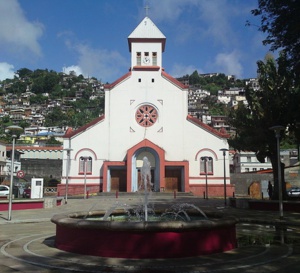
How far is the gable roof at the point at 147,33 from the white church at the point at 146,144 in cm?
362

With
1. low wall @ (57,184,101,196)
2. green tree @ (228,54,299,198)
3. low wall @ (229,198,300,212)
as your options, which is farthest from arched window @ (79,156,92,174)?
low wall @ (229,198,300,212)

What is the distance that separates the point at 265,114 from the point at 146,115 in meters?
17.9

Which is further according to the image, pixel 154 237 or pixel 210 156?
pixel 210 156

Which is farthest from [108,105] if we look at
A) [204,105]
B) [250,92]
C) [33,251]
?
[204,105]

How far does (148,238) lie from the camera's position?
27.7ft

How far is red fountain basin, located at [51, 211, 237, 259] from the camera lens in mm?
8398

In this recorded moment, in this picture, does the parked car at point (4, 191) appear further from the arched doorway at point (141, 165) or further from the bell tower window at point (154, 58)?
the bell tower window at point (154, 58)

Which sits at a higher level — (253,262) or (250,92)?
(250,92)

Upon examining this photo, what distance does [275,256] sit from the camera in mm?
8836

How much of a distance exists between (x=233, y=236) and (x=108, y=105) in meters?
31.8

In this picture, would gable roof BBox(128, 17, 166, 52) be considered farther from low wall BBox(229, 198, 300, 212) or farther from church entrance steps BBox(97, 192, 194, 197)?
low wall BBox(229, 198, 300, 212)

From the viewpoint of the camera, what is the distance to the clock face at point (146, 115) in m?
39.9

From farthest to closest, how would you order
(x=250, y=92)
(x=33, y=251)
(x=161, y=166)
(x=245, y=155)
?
(x=245, y=155), (x=161, y=166), (x=250, y=92), (x=33, y=251)

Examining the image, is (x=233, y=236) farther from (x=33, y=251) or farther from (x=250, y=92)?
(x=250, y=92)
